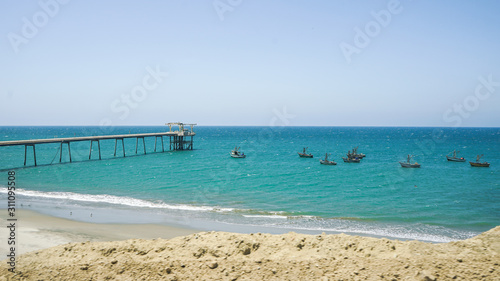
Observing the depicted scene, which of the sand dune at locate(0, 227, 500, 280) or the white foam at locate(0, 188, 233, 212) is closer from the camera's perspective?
the sand dune at locate(0, 227, 500, 280)

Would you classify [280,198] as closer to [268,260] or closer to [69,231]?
[69,231]

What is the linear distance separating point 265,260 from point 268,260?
3.1 inches

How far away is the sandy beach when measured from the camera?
801 centimetres

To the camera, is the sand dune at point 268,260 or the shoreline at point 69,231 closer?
the sand dune at point 268,260

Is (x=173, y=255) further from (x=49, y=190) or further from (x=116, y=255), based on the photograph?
(x=49, y=190)

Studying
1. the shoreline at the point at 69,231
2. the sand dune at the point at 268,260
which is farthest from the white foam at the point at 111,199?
the sand dune at the point at 268,260

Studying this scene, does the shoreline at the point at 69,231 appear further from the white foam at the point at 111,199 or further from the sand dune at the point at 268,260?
the sand dune at the point at 268,260

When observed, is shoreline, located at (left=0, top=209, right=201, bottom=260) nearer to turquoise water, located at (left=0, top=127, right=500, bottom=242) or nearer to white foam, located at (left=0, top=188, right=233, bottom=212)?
turquoise water, located at (left=0, top=127, right=500, bottom=242)

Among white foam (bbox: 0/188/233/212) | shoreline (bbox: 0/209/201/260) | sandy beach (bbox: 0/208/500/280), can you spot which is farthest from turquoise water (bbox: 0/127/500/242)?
sandy beach (bbox: 0/208/500/280)

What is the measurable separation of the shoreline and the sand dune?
21.0 feet

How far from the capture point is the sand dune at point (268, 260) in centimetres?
800

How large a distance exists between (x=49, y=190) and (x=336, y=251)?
102 ft

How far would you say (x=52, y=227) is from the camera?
18766mm

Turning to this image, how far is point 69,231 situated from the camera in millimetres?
17969
